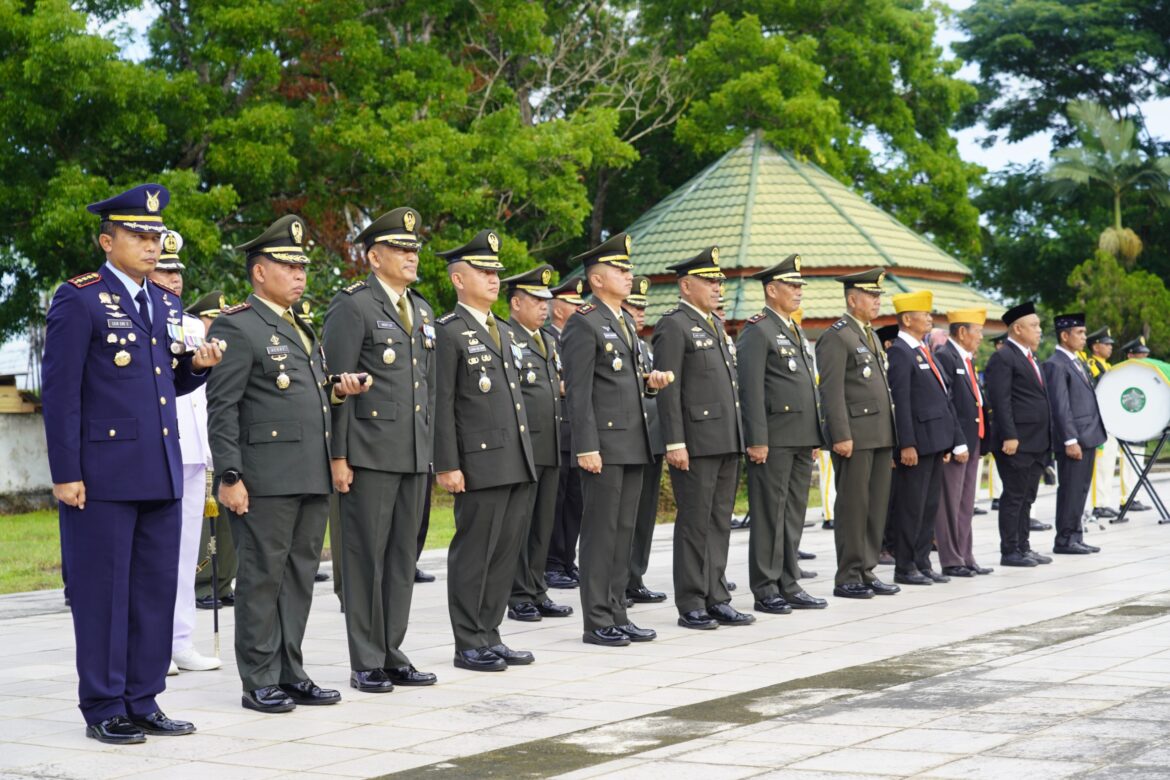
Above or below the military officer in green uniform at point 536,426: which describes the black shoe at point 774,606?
below

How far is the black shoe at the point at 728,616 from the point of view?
9.88 m

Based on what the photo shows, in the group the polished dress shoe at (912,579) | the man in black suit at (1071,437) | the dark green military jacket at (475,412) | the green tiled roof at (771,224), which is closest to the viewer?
the dark green military jacket at (475,412)

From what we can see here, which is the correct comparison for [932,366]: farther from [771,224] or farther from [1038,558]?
[771,224]

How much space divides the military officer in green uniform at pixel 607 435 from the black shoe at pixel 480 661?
959 millimetres

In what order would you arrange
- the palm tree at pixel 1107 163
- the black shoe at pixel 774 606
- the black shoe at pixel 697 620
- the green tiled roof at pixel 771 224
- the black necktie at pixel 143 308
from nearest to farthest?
1. the black necktie at pixel 143 308
2. the black shoe at pixel 697 620
3. the black shoe at pixel 774 606
4. the green tiled roof at pixel 771 224
5. the palm tree at pixel 1107 163

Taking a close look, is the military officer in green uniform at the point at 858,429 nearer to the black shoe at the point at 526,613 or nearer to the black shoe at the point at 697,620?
the black shoe at the point at 697,620

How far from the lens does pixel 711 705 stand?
23.4 feet

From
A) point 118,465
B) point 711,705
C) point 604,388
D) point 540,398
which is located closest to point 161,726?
point 118,465

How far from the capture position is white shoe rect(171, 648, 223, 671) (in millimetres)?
8438

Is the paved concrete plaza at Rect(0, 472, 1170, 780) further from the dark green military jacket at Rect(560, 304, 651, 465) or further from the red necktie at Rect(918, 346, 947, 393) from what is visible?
the red necktie at Rect(918, 346, 947, 393)

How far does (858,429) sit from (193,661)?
16.3ft

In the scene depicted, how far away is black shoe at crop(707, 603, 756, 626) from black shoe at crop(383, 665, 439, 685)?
8.55 feet

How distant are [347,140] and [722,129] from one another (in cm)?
1071

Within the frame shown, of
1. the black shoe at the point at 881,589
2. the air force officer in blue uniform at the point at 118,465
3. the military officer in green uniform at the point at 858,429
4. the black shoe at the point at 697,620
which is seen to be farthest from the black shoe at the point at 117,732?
the black shoe at the point at 881,589
